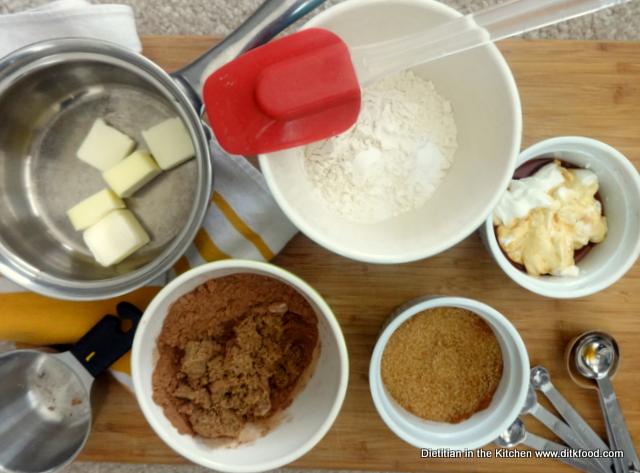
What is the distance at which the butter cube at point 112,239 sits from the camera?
0.62 metres

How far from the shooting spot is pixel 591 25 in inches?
28.3

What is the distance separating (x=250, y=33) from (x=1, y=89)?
264mm

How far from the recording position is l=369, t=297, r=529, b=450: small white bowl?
579 mm

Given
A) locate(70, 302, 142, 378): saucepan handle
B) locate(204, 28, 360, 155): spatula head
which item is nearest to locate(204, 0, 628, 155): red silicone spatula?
locate(204, 28, 360, 155): spatula head

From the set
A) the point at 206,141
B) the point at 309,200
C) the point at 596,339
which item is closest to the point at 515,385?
the point at 596,339

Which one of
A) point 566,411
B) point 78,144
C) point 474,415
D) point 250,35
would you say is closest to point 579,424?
point 566,411

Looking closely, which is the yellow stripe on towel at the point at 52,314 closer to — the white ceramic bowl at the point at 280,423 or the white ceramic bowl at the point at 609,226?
the white ceramic bowl at the point at 280,423

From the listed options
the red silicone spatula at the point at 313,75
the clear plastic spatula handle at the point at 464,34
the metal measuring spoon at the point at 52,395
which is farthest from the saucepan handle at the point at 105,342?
the clear plastic spatula handle at the point at 464,34

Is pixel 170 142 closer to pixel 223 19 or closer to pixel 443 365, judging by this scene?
pixel 223 19

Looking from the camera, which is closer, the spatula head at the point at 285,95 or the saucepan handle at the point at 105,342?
the spatula head at the point at 285,95

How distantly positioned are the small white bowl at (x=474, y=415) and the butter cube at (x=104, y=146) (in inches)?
13.8

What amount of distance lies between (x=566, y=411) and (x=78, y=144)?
64 cm

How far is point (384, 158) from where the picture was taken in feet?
1.84

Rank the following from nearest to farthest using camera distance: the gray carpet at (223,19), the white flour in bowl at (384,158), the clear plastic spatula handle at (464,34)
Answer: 1. the clear plastic spatula handle at (464,34)
2. the white flour in bowl at (384,158)
3. the gray carpet at (223,19)
